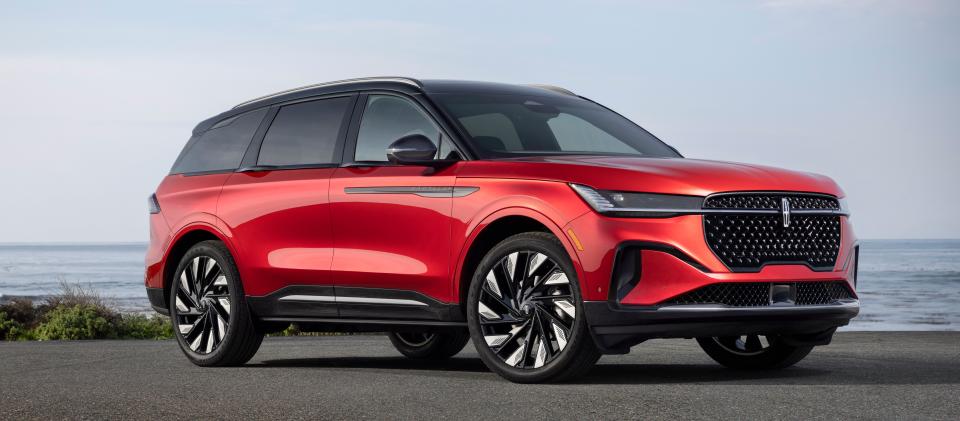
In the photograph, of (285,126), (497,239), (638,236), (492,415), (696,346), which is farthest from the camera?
(696,346)

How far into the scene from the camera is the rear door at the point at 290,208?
834 centimetres

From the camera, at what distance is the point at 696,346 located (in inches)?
454

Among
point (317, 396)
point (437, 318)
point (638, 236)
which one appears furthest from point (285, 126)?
point (638, 236)

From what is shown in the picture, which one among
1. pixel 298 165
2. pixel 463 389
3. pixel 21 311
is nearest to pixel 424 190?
pixel 463 389

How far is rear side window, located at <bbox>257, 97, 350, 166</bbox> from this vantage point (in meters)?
8.57

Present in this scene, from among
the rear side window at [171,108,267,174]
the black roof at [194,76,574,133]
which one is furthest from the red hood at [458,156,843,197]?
the rear side window at [171,108,267,174]

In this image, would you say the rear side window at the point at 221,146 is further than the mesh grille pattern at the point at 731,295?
Yes

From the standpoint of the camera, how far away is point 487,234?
7.40 meters

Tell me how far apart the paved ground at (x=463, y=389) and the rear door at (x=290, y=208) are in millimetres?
573

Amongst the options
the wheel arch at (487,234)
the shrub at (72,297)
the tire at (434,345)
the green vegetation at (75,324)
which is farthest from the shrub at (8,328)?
the wheel arch at (487,234)

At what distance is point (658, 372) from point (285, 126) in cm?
323

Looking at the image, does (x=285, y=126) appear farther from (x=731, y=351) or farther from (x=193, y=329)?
(x=731, y=351)

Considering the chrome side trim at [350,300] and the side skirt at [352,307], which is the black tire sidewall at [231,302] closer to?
the side skirt at [352,307]

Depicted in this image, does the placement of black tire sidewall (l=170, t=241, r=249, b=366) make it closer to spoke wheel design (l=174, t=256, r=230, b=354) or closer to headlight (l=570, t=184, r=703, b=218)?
spoke wheel design (l=174, t=256, r=230, b=354)
